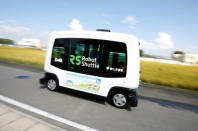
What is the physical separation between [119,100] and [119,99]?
4cm

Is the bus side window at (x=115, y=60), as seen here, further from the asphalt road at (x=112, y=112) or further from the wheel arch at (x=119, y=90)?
the asphalt road at (x=112, y=112)

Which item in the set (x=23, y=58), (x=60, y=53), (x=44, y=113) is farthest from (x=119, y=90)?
(x=23, y=58)

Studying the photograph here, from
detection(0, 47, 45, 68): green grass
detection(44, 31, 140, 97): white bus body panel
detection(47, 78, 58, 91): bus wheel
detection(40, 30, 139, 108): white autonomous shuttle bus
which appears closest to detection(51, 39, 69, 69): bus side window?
detection(40, 30, 139, 108): white autonomous shuttle bus

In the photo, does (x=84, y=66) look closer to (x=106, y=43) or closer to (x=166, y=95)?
(x=106, y=43)

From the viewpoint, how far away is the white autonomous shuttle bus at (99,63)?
372 cm

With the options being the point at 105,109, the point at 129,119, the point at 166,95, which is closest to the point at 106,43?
the point at 105,109

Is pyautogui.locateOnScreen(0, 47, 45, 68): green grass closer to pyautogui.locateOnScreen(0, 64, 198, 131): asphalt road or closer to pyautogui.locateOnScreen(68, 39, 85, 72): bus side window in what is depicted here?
pyautogui.locateOnScreen(0, 64, 198, 131): asphalt road

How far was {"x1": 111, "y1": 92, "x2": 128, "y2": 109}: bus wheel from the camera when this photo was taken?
397cm

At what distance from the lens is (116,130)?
288 centimetres

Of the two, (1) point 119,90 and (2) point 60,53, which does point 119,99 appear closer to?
(1) point 119,90

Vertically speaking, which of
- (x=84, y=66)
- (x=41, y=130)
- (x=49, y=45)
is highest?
(x=49, y=45)

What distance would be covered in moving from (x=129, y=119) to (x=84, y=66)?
2.29m

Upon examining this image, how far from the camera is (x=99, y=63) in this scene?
3.98 m

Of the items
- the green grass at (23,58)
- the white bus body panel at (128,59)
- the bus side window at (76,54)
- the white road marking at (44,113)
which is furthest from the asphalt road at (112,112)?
the green grass at (23,58)
